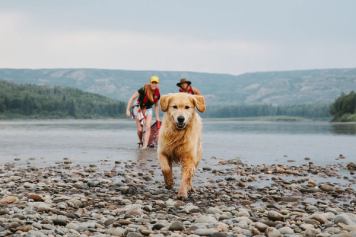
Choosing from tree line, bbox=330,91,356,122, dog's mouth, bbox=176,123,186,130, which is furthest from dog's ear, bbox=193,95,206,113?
tree line, bbox=330,91,356,122

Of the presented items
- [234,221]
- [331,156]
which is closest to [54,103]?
[331,156]

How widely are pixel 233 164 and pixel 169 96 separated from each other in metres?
6.73

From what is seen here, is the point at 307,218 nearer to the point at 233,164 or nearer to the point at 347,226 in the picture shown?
the point at 347,226

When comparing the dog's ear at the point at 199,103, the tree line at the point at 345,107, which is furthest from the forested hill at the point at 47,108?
the dog's ear at the point at 199,103

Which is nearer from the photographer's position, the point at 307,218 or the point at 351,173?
the point at 307,218

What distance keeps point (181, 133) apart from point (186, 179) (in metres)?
0.93

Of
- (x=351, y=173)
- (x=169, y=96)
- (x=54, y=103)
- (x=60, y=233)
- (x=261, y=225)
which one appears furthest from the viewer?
(x=54, y=103)

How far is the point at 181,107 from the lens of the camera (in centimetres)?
981

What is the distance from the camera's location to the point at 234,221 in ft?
24.2

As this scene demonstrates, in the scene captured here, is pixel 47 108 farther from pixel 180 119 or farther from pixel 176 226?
pixel 176 226

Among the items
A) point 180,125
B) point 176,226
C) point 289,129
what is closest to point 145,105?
point 180,125

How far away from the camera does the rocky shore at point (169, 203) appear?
22.2ft

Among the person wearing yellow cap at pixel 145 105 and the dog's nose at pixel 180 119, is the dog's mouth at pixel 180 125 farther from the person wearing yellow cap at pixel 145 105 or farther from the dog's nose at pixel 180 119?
the person wearing yellow cap at pixel 145 105

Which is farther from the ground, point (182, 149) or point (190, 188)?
point (182, 149)
